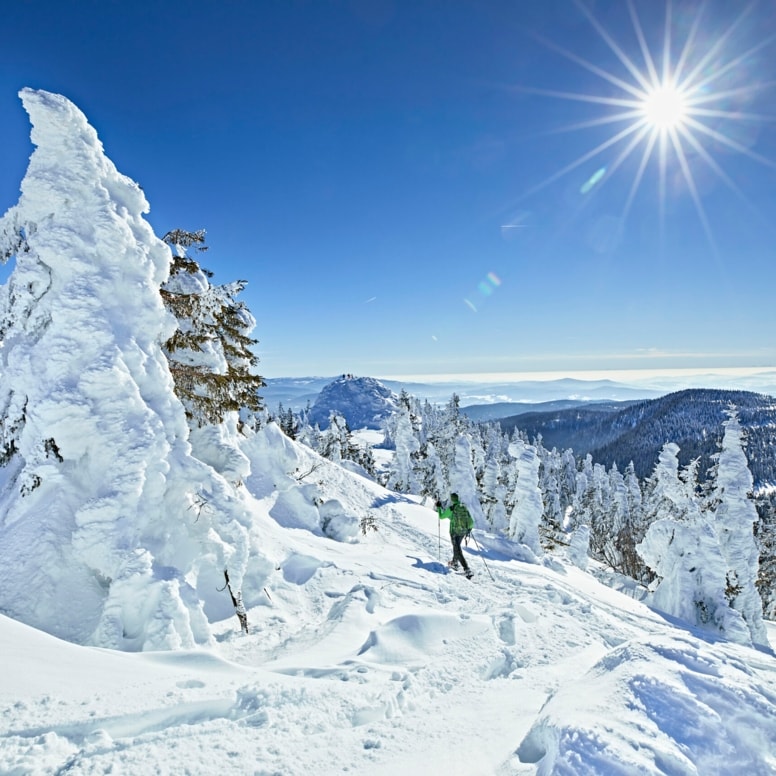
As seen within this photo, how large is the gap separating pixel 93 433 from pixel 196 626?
10.7 feet

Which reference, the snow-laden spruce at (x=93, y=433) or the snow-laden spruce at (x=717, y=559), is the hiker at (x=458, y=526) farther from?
the snow-laden spruce at (x=717, y=559)

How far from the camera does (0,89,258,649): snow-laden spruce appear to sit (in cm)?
610

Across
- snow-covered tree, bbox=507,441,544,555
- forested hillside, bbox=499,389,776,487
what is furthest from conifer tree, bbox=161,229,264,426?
forested hillside, bbox=499,389,776,487

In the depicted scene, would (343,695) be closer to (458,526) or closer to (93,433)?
(93,433)

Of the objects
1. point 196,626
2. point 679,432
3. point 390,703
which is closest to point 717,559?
point 390,703

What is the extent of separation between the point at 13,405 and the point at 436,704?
7455 millimetres

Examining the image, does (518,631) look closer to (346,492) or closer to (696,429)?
(346,492)

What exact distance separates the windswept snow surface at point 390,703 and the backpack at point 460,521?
4596 millimetres

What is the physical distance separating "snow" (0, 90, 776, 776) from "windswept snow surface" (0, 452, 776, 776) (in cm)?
2

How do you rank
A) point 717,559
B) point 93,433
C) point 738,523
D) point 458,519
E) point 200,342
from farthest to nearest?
point 738,523, point 717,559, point 458,519, point 200,342, point 93,433

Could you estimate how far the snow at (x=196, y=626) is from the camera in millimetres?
3123

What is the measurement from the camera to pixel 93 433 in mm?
6824

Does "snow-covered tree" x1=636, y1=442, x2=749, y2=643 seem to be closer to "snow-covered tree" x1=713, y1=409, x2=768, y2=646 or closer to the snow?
"snow-covered tree" x1=713, y1=409, x2=768, y2=646

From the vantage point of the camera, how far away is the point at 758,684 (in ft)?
10.8
